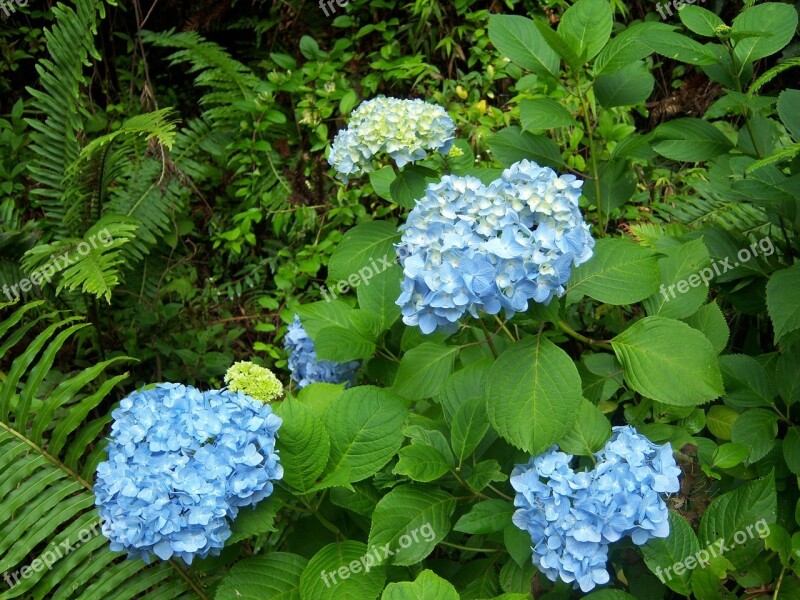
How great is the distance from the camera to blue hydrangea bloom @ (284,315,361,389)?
2297 mm

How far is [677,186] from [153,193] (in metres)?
2.65

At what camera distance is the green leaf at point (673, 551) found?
4.80ft

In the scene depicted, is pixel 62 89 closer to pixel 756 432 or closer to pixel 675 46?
pixel 675 46

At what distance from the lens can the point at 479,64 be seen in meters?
4.06

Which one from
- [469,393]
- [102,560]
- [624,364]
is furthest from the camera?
[102,560]

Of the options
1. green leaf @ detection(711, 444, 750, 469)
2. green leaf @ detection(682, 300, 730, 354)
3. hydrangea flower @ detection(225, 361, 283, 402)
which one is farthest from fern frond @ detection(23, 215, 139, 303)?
green leaf @ detection(711, 444, 750, 469)

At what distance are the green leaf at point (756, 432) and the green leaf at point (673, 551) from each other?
0.34 meters

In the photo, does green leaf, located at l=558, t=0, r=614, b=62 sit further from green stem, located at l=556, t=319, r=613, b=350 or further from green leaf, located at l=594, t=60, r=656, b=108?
green stem, located at l=556, t=319, r=613, b=350

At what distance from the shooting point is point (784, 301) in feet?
5.59

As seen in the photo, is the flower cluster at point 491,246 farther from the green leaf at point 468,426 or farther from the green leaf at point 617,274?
the green leaf at point 468,426

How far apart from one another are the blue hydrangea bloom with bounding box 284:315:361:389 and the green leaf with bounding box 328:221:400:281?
41 centimetres

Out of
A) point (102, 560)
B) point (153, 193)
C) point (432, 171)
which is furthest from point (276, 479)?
point (153, 193)

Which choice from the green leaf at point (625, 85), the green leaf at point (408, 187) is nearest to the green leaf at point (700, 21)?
the green leaf at point (625, 85)

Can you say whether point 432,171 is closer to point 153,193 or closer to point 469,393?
point 469,393
